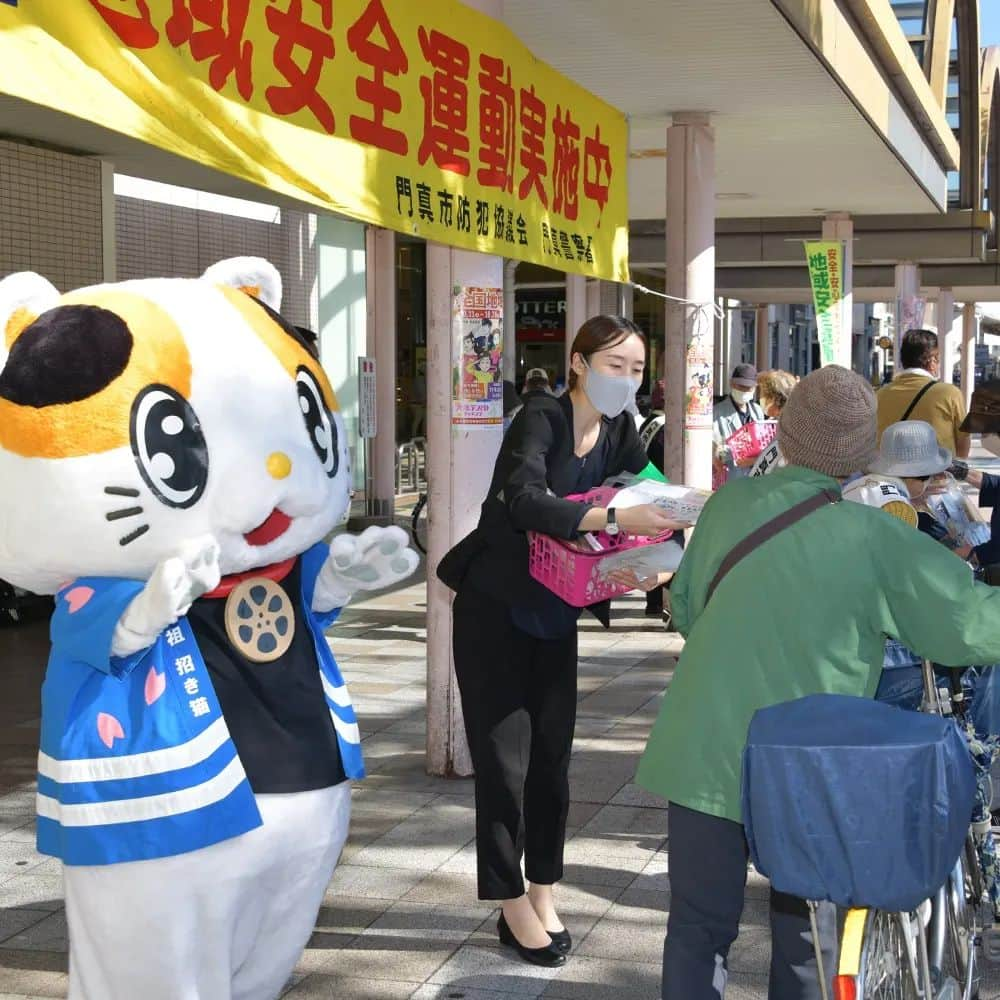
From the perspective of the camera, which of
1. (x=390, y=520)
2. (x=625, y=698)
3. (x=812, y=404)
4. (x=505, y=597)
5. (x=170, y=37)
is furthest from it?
(x=390, y=520)

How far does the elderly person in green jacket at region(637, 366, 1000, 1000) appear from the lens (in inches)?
124

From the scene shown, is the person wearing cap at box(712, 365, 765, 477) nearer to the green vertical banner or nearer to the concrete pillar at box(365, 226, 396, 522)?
the green vertical banner

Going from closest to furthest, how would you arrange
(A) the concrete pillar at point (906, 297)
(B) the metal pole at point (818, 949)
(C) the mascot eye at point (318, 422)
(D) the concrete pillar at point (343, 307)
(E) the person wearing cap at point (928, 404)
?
(B) the metal pole at point (818, 949), (C) the mascot eye at point (318, 422), (E) the person wearing cap at point (928, 404), (D) the concrete pillar at point (343, 307), (A) the concrete pillar at point (906, 297)

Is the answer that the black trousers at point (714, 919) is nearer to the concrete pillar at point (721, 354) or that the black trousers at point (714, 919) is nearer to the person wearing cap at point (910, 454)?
the person wearing cap at point (910, 454)

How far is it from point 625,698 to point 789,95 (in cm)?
472

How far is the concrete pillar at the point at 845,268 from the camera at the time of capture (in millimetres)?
16688

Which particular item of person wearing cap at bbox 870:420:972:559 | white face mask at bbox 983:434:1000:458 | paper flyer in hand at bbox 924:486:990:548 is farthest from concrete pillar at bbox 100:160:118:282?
person wearing cap at bbox 870:420:972:559

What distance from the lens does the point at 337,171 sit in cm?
486

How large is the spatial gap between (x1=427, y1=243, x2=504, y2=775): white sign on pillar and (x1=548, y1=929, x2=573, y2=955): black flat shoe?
1.98 m

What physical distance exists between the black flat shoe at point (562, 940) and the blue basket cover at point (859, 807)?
1747 mm

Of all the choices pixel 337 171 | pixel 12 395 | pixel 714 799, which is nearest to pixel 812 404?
pixel 714 799

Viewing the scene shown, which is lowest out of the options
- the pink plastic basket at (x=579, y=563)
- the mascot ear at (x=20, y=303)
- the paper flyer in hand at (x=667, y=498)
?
the pink plastic basket at (x=579, y=563)

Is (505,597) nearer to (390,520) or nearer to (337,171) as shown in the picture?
(337,171)

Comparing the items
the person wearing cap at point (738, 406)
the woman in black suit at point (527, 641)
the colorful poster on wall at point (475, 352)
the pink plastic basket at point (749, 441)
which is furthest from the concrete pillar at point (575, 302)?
the woman in black suit at point (527, 641)
